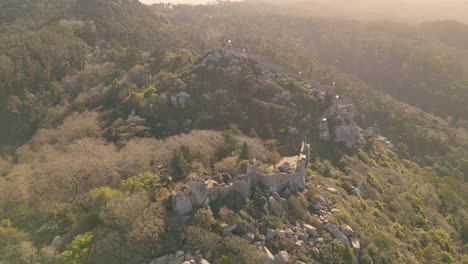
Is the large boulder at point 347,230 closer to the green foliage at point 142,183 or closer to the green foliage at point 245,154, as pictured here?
the green foliage at point 245,154

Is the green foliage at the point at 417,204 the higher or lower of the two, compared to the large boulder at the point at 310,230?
lower

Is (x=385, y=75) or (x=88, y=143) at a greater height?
(x=88, y=143)

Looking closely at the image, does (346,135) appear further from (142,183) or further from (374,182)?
(142,183)

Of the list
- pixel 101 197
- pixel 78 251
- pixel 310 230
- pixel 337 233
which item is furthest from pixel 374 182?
pixel 78 251

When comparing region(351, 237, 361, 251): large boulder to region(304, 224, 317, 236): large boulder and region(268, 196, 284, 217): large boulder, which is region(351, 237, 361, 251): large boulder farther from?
region(268, 196, 284, 217): large boulder

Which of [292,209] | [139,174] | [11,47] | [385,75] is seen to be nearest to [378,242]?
[292,209]

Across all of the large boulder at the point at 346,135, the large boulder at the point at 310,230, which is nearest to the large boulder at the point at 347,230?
the large boulder at the point at 310,230

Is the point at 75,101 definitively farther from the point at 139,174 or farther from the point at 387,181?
the point at 387,181
